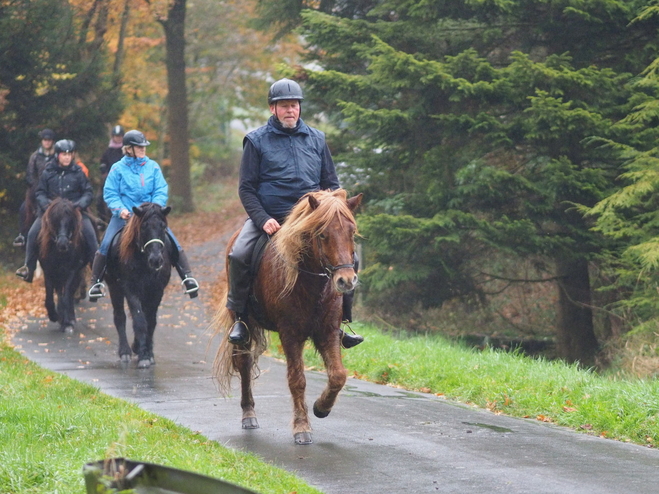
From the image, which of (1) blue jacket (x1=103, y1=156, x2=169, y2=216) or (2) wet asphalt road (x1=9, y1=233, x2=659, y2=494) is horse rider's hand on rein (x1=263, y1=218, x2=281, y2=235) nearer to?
(2) wet asphalt road (x1=9, y1=233, x2=659, y2=494)

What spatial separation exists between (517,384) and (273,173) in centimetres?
388

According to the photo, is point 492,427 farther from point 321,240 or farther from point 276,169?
point 276,169

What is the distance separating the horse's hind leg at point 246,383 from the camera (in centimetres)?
862

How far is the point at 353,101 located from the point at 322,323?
9.96m

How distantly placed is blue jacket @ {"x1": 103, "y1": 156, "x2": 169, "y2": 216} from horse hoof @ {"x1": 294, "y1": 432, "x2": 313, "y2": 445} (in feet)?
19.4

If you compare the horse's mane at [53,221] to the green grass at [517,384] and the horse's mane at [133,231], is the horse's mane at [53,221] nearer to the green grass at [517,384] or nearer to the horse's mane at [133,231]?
the horse's mane at [133,231]

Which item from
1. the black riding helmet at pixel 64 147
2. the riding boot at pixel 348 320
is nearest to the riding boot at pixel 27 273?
the black riding helmet at pixel 64 147

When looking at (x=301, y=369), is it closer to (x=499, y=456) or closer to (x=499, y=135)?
(x=499, y=456)

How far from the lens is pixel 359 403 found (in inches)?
392

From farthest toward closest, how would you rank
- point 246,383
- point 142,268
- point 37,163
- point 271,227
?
point 37,163 → point 142,268 → point 246,383 → point 271,227

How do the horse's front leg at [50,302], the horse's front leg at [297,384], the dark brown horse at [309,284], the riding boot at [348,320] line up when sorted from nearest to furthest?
the dark brown horse at [309,284]
the horse's front leg at [297,384]
the riding boot at [348,320]
the horse's front leg at [50,302]

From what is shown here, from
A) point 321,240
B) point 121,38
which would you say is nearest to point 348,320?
point 321,240

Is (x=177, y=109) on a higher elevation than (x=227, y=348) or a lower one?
higher

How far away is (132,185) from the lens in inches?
507
